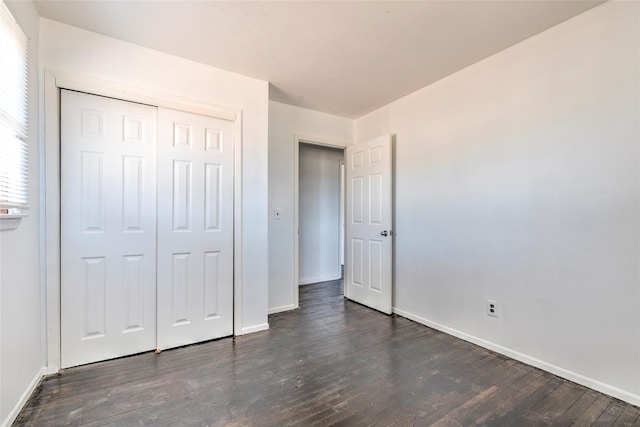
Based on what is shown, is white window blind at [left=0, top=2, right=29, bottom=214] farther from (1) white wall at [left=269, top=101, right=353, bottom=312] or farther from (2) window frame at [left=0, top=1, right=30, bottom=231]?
(1) white wall at [left=269, top=101, right=353, bottom=312]

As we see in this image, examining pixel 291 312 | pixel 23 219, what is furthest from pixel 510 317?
pixel 23 219

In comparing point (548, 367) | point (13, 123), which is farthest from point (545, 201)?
point (13, 123)

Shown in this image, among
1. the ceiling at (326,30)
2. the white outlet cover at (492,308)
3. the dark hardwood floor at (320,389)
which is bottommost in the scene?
the dark hardwood floor at (320,389)

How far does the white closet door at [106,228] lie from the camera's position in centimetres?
204

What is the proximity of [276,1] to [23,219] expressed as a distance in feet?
6.60

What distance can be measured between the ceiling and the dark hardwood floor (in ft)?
8.09

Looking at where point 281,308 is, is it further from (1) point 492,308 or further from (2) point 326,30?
(2) point 326,30

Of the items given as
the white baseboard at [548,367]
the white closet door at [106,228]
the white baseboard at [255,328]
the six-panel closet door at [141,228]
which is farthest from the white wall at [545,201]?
the white closet door at [106,228]

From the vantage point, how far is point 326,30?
6.67 ft

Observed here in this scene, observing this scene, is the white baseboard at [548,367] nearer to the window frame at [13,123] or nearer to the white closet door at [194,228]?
the white closet door at [194,228]

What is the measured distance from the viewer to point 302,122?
140 inches

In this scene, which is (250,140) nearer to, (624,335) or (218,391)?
(218,391)

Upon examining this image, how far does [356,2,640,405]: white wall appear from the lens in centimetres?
172

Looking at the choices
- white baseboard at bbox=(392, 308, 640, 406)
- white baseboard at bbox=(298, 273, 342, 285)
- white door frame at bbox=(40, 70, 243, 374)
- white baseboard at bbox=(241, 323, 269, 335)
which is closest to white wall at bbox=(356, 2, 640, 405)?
white baseboard at bbox=(392, 308, 640, 406)
